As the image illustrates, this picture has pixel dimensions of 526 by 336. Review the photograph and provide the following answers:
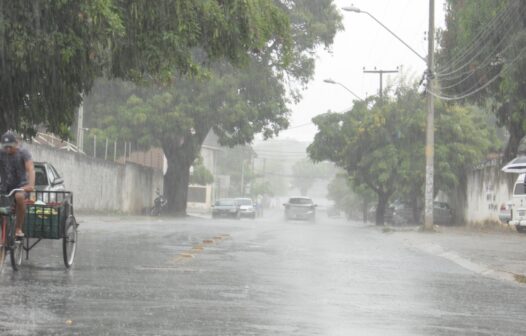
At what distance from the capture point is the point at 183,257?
15.7 m

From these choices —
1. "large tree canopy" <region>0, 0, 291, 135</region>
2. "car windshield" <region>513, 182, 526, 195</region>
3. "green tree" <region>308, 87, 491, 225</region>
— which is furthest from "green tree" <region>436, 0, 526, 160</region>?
"large tree canopy" <region>0, 0, 291, 135</region>

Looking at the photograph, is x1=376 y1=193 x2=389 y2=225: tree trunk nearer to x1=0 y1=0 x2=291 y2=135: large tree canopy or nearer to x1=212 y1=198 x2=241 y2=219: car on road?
x1=212 y1=198 x2=241 y2=219: car on road

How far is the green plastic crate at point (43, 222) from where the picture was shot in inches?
496

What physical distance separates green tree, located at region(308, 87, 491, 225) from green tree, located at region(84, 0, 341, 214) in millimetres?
4241

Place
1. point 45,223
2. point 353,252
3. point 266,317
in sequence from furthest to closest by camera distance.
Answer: point 353,252 < point 45,223 < point 266,317

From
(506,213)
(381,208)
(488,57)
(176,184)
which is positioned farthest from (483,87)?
(176,184)

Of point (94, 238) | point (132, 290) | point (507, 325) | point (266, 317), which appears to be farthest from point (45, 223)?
point (94, 238)

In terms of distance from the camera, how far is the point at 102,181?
4450 cm

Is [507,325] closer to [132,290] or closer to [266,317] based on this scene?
[266,317]

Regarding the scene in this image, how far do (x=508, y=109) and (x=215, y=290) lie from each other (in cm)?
2458

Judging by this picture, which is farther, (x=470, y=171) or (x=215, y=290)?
(x=470, y=171)

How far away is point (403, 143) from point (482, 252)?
28051 mm

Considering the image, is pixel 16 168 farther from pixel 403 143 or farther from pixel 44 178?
pixel 403 143

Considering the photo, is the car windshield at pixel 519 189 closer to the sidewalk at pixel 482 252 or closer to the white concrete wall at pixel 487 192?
the sidewalk at pixel 482 252
